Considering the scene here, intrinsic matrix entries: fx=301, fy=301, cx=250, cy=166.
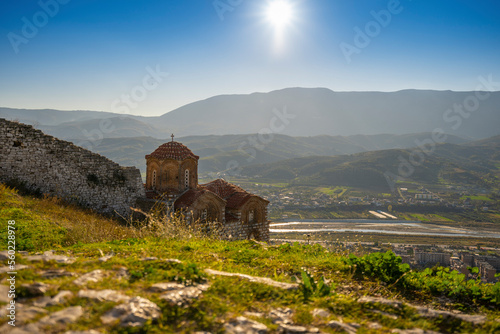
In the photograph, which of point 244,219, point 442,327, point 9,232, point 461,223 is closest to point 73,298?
point 442,327

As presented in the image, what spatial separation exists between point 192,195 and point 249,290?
11203mm

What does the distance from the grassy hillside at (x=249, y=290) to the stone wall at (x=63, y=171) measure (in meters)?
5.88

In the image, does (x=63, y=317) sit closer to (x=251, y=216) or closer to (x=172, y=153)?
(x=172, y=153)

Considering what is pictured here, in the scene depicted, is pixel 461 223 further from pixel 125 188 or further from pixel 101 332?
pixel 101 332

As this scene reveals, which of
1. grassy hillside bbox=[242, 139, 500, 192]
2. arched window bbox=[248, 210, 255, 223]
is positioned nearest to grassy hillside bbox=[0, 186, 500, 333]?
Answer: arched window bbox=[248, 210, 255, 223]

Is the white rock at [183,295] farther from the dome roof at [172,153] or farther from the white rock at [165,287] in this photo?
the dome roof at [172,153]

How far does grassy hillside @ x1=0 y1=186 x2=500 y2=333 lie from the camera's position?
110 inches

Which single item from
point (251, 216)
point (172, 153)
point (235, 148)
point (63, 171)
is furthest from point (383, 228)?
point (235, 148)

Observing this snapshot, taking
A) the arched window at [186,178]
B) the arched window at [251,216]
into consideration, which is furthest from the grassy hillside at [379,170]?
the arched window at [186,178]

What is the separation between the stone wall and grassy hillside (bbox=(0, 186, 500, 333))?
5.88 m

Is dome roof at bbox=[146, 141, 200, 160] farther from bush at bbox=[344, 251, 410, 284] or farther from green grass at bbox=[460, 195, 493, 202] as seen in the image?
green grass at bbox=[460, 195, 493, 202]

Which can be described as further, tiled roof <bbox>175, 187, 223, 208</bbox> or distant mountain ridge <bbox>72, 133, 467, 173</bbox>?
distant mountain ridge <bbox>72, 133, 467, 173</bbox>

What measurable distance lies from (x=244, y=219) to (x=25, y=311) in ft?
45.3

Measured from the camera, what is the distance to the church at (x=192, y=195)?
14.4 meters
